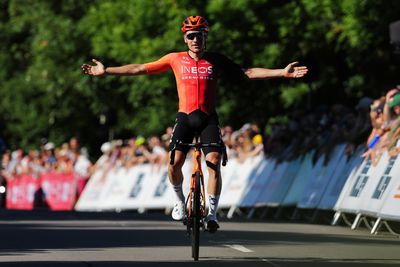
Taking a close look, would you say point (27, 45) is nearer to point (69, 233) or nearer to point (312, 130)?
point (312, 130)

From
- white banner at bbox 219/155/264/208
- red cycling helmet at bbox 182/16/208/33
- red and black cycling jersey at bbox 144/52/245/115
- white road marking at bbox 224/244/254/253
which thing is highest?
red cycling helmet at bbox 182/16/208/33

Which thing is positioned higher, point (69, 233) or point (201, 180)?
point (201, 180)

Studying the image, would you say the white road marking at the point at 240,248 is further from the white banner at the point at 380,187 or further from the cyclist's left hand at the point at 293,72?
the white banner at the point at 380,187

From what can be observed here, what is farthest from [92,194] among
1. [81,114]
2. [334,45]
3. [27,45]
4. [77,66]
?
[27,45]

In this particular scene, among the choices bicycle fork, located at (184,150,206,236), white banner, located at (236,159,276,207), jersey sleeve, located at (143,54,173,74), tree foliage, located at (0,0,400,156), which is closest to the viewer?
bicycle fork, located at (184,150,206,236)

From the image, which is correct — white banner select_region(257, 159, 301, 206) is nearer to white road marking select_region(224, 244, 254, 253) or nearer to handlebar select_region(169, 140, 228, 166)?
white road marking select_region(224, 244, 254, 253)

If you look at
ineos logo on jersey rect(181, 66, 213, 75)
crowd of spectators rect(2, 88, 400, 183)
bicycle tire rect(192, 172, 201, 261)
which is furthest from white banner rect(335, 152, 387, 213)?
bicycle tire rect(192, 172, 201, 261)

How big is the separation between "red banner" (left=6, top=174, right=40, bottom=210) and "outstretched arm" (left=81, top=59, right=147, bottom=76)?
27047 millimetres

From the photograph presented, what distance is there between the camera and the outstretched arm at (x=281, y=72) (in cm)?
1603

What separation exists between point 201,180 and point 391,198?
5089 millimetres

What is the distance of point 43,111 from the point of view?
2292 inches

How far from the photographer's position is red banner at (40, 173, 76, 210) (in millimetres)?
42250

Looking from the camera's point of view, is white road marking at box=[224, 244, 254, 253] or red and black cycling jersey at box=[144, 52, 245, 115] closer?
red and black cycling jersey at box=[144, 52, 245, 115]

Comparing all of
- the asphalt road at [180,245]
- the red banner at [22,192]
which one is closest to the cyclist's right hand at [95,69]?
the asphalt road at [180,245]
